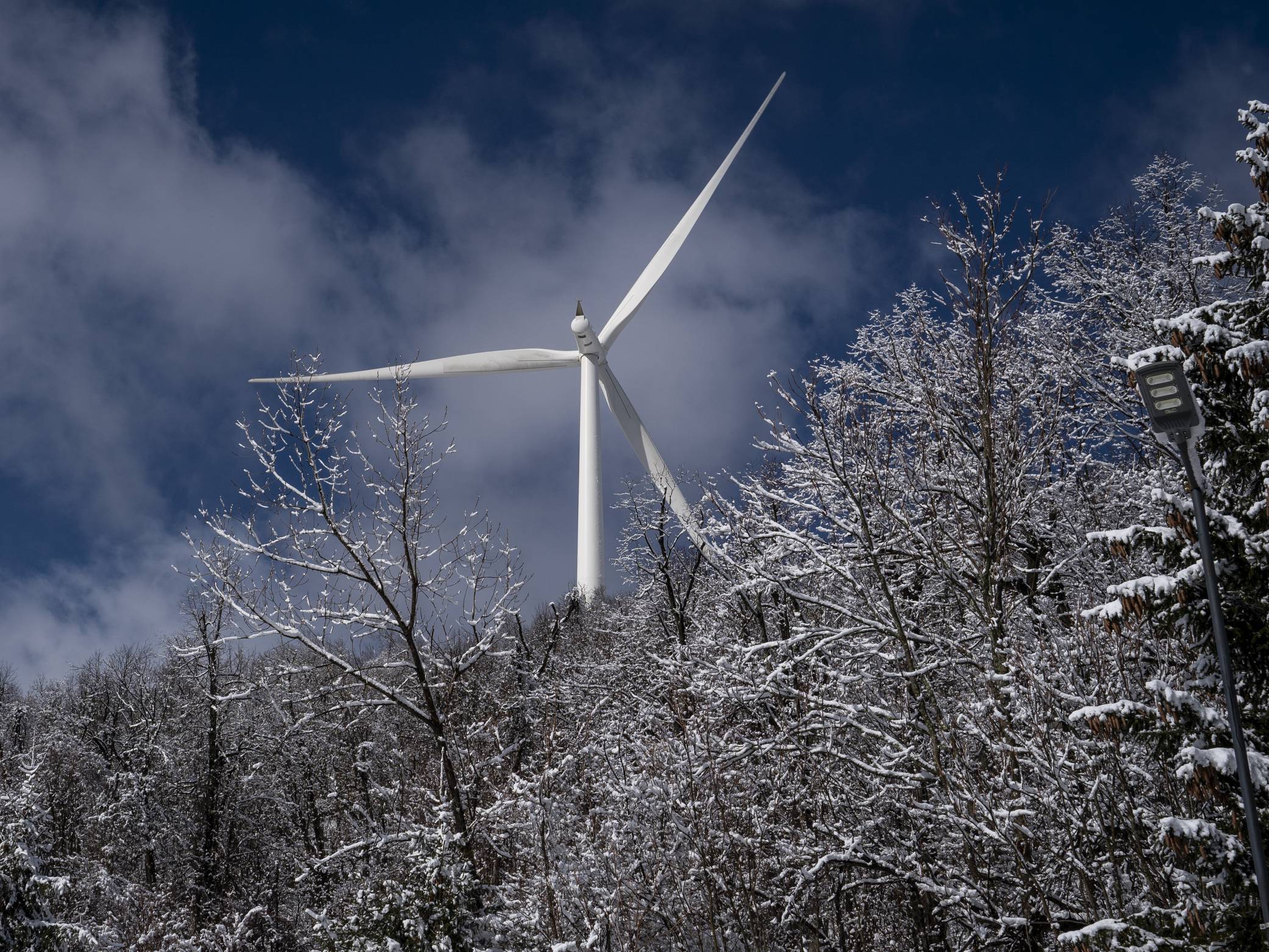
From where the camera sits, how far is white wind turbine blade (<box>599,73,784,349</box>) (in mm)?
31828

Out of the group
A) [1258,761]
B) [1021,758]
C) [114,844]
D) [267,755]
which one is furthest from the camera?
[267,755]

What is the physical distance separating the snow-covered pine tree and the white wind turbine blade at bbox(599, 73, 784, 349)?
26239mm

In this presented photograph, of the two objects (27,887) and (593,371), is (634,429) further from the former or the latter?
(27,887)

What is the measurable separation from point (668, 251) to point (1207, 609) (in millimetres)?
27962

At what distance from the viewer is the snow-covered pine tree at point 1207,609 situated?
5070 millimetres

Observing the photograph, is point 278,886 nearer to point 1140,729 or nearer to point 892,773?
point 892,773

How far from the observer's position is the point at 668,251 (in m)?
31.8

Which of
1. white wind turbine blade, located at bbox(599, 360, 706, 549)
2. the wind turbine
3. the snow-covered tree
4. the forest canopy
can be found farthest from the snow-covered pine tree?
the wind turbine

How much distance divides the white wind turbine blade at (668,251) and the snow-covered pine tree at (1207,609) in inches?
1033

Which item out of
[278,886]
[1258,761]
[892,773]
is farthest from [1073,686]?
[278,886]

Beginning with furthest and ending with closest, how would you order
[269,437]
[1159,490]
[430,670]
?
[430,670], [269,437], [1159,490]

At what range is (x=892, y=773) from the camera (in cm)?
775

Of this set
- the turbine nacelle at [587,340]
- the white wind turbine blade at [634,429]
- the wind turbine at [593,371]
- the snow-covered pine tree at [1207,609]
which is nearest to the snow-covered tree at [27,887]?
the snow-covered pine tree at [1207,609]

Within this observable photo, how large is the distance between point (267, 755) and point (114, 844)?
4.69 metres
